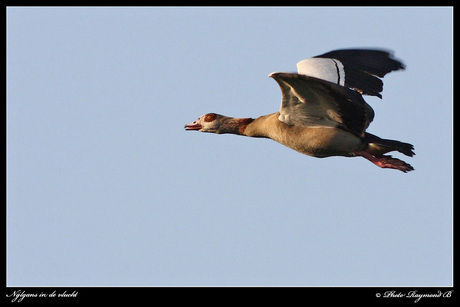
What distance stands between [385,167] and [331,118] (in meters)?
0.95

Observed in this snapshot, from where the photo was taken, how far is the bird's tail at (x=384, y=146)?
9.01 metres

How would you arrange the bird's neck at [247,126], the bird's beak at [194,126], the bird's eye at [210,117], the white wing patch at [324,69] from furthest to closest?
A: 1. the bird's beak at [194,126]
2. the bird's eye at [210,117]
3. the white wing patch at [324,69]
4. the bird's neck at [247,126]

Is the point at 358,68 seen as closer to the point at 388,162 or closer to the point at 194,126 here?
the point at 388,162

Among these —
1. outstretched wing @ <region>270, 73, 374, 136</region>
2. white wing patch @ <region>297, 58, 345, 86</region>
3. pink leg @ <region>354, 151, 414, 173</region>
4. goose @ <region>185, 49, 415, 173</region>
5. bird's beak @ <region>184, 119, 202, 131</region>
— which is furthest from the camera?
bird's beak @ <region>184, 119, 202, 131</region>

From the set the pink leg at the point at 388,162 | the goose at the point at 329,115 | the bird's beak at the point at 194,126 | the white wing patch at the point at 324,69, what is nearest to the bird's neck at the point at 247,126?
the goose at the point at 329,115

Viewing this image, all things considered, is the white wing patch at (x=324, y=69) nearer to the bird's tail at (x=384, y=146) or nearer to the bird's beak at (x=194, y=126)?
the bird's tail at (x=384, y=146)

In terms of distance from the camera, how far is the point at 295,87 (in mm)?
8453

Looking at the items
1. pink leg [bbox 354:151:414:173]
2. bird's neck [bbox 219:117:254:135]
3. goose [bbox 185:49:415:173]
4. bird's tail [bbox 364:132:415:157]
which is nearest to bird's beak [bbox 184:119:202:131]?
goose [bbox 185:49:415:173]

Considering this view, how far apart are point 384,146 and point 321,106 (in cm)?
89

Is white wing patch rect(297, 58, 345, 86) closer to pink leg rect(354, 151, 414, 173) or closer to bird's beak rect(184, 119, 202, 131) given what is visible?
pink leg rect(354, 151, 414, 173)

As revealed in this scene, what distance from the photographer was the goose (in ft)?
27.8

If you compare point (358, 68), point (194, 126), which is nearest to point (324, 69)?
point (358, 68)
